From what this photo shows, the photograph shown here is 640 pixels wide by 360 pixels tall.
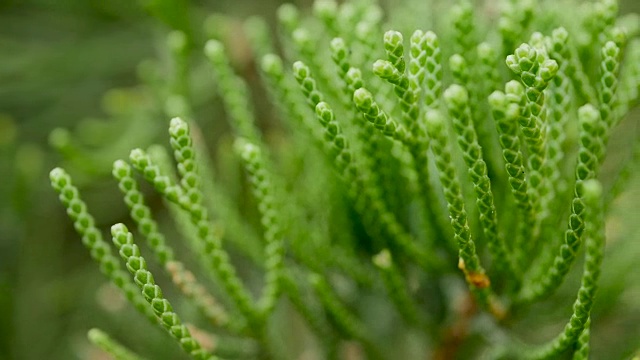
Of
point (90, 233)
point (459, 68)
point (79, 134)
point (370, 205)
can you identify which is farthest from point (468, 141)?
point (79, 134)

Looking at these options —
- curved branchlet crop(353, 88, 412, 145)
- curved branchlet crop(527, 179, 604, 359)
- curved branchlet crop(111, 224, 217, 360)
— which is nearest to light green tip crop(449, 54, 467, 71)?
curved branchlet crop(353, 88, 412, 145)

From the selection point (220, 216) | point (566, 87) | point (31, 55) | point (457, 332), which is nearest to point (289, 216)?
point (220, 216)

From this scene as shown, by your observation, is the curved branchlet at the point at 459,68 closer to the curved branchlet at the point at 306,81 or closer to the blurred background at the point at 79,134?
the curved branchlet at the point at 306,81

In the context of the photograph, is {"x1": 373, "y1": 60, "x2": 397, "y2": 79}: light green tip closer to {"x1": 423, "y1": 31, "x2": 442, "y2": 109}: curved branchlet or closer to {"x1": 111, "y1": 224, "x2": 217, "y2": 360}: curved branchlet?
{"x1": 423, "y1": 31, "x2": 442, "y2": 109}: curved branchlet

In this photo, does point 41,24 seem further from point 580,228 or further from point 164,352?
point 580,228

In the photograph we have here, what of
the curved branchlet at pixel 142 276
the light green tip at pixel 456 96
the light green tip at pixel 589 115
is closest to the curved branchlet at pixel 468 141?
the light green tip at pixel 456 96

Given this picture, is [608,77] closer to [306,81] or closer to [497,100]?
[497,100]
